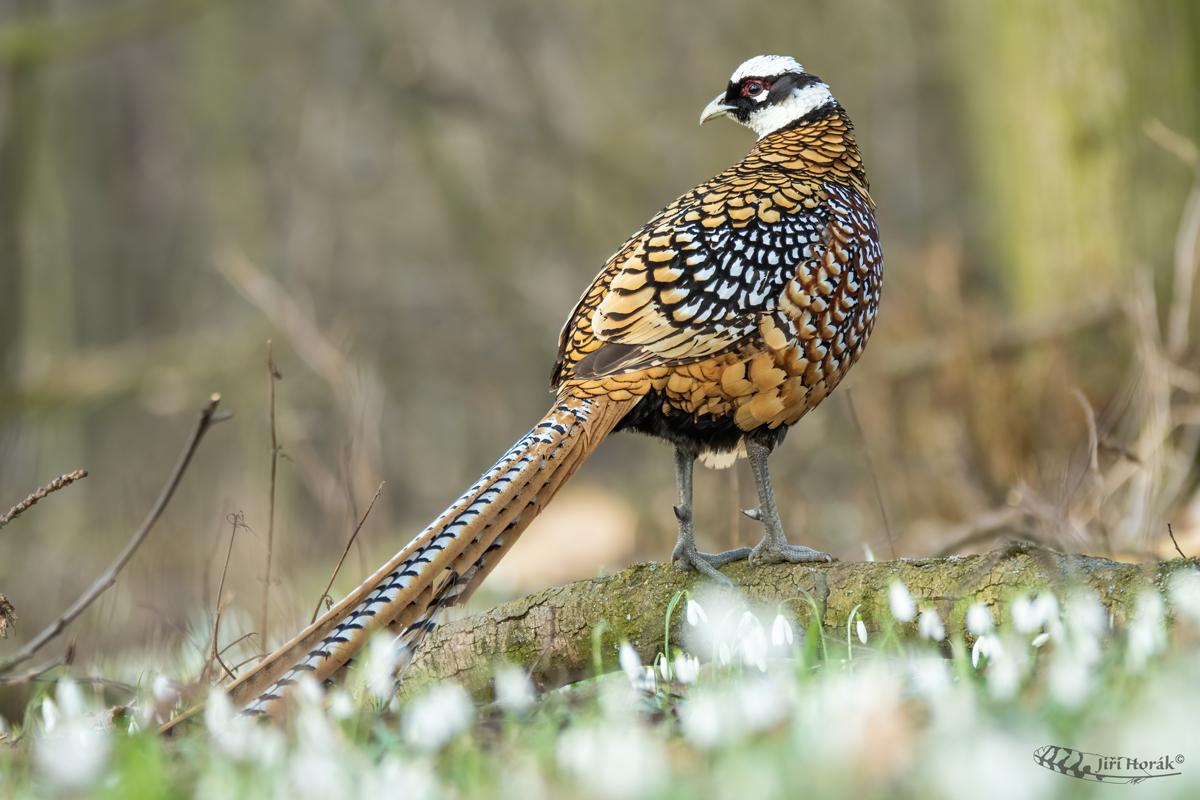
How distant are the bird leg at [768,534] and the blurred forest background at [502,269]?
2.92 ft

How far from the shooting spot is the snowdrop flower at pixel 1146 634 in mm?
2332

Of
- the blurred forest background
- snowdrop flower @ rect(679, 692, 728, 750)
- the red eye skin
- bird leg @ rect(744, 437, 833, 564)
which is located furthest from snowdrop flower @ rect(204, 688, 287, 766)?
the red eye skin

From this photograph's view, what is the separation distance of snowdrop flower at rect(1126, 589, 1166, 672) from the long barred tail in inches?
60.5

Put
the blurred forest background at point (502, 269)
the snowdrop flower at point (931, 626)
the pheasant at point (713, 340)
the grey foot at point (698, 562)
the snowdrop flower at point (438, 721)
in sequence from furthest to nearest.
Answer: the blurred forest background at point (502, 269), the grey foot at point (698, 562), the pheasant at point (713, 340), the snowdrop flower at point (931, 626), the snowdrop flower at point (438, 721)

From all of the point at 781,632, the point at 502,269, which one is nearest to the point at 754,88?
the point at 781,632

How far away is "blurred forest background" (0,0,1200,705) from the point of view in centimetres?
633

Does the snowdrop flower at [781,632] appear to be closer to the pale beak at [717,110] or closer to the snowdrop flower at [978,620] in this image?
the snowdrop flower at [978,620]

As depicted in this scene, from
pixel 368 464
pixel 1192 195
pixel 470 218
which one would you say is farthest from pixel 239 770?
pixel 470 218

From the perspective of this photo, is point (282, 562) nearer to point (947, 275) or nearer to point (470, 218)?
point (947, 275)

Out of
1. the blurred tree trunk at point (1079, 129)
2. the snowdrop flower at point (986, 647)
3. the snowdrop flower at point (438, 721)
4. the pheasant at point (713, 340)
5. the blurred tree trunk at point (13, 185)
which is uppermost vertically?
the blurred tree trunk at point (13, 185)

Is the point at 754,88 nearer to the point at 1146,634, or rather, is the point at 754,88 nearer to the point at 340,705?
the point at 1146,634

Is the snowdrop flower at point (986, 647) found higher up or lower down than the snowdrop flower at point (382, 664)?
lower down

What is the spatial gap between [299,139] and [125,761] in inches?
446

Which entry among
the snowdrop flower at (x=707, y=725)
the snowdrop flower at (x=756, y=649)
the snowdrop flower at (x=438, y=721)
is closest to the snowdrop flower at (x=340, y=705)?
the snowdrop flower at (x=438, y=721)
